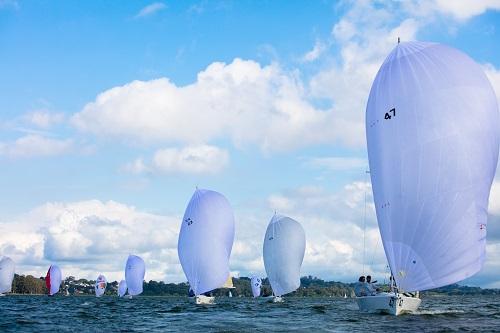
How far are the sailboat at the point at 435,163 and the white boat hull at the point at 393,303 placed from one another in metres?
0.46

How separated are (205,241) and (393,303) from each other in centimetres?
2486

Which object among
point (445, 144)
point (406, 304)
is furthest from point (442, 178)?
point (406, 304)

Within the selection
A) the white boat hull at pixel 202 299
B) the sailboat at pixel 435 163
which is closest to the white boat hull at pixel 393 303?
the sailboat at pixel 435 163

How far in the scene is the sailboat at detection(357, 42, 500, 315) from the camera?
2878 cm

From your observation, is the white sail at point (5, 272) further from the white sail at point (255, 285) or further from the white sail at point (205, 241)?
the white sail at point (205, 241)

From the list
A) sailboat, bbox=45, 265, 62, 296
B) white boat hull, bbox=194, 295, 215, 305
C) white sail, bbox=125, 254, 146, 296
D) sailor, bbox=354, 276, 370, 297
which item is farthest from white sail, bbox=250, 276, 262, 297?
sailor, bbox=354, 276, 370, 297

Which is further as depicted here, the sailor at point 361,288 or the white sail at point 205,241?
the white sail at point 205,241

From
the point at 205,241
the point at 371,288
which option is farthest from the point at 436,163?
the point at 205,241

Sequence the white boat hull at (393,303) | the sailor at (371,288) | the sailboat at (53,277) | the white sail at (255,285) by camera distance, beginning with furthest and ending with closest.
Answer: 1. the sailboat at (53,277)
2. the white sail at (255,285)
3. the sailor at (371,288)
4. the white boat hull at (393,303)

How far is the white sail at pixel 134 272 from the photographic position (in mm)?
106125

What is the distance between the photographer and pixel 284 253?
66.5m

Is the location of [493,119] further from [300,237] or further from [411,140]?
[300,237]

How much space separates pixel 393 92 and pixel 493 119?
4.90 meters

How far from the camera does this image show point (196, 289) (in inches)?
2207
